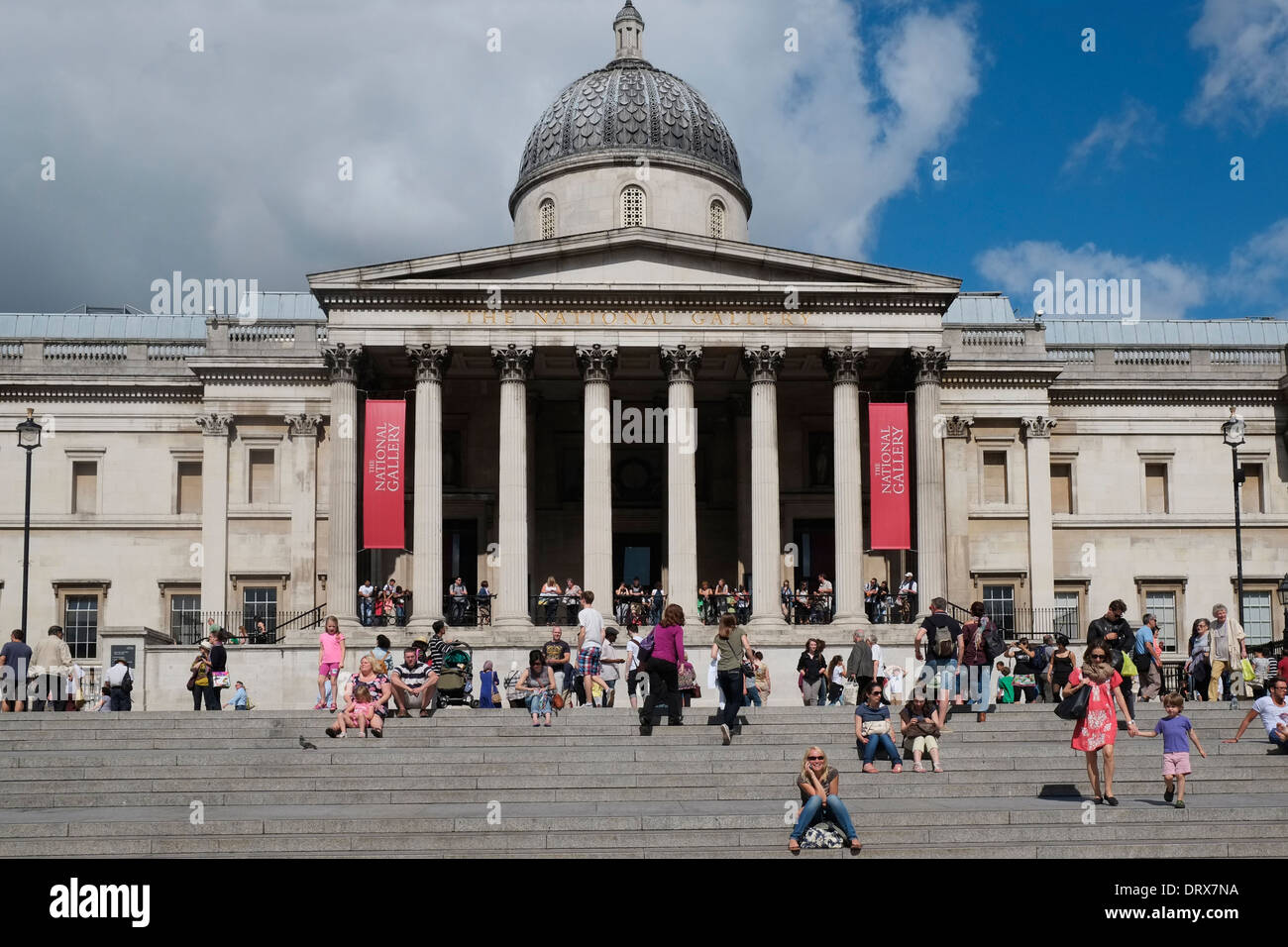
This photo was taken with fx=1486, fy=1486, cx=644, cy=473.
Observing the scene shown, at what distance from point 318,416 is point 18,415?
9.17 meters

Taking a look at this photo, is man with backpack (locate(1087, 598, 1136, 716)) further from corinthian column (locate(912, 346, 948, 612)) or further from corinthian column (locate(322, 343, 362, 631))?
corinthian column (locate(322, 343, 362, 631))

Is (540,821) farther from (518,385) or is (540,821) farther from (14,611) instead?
(14,611)

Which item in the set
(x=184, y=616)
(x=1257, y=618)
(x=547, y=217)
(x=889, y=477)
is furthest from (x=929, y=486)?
(x=184, y=616)

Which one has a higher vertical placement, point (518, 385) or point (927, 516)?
point (518, 385)

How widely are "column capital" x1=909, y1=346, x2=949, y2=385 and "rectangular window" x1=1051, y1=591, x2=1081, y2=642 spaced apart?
33.6ft

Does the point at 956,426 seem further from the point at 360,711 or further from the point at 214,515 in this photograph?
the point at 360,711

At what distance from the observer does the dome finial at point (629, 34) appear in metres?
46.7

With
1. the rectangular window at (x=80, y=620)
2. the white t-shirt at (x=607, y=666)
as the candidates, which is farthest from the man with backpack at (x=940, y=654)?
the rectangular window at (x=80, y=620)

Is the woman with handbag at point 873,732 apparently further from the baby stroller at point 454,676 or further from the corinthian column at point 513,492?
the corinthian column at point 513,492

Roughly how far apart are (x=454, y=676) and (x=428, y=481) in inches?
454
